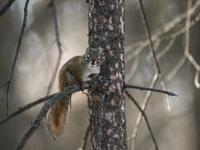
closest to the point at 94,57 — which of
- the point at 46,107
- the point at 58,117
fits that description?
the point at 58,117

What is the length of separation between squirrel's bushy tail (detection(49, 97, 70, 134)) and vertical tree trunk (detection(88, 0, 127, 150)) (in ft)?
0.98

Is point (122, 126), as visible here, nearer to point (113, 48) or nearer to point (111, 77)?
point (111, 77)

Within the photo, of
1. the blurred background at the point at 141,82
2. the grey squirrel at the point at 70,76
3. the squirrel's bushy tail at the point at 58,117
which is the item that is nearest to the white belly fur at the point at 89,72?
the grey squirrel at the point at 70,76

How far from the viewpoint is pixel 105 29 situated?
5.35 feet

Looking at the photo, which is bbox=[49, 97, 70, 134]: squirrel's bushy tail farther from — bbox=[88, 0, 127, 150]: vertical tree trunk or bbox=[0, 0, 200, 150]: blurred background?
bbox=[0, 0, 200, 150]: blurred background

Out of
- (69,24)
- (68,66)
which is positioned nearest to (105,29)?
(68,66)

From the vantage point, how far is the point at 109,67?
164 centimetres

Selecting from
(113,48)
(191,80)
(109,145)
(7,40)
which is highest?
(7,40)

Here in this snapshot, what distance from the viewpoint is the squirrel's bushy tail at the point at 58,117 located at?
5.78 feet

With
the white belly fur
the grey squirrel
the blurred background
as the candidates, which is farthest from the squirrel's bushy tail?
the blurred background

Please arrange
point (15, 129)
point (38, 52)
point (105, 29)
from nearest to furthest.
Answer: point (105, 29) → point (38, 52) → point (15, 129)

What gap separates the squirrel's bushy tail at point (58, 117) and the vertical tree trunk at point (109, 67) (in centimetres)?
30

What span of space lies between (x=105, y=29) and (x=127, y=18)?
4289 mm

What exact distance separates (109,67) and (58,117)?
1.93 feet
